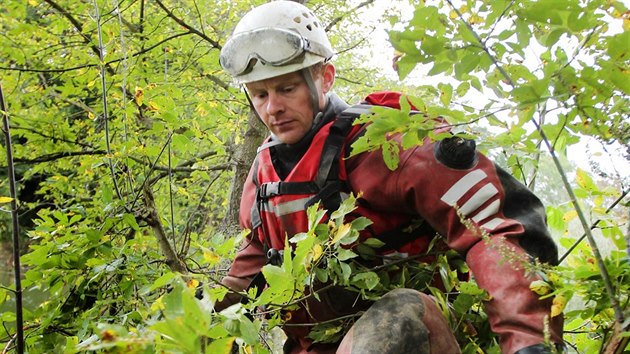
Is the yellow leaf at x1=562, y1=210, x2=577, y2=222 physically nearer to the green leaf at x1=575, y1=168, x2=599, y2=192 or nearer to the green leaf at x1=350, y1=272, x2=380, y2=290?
the green leaf at x1=575, y1=168, x2=599, y2=192

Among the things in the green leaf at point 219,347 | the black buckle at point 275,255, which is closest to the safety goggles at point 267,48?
the black buckle at point 275,255

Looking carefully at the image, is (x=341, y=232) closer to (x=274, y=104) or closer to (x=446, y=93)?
(x=446, y=93)

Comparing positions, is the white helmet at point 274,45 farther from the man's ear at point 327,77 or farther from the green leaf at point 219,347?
the green leaf at point 219,347

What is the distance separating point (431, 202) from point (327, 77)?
3.23 ft

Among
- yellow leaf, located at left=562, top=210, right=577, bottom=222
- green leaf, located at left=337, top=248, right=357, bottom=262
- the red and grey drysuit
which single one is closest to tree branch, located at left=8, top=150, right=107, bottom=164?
the red and grey drysuit

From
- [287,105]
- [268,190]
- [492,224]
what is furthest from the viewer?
[287,105]

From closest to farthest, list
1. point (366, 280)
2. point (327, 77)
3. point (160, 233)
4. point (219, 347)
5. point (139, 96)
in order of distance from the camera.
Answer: point (219, 347) < point (366, 280) < point (327, 77) < point (160, 233) < point (139, 96)

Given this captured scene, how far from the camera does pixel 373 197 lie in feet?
6.95

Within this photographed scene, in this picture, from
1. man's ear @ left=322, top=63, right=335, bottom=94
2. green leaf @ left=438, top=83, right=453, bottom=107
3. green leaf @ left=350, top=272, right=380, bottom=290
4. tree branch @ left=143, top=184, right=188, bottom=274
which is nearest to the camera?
green leaf @ left=438, top=83, right=453, bottom=107

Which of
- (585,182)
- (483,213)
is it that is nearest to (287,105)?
(483,213)

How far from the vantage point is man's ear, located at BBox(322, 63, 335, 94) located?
2.66m

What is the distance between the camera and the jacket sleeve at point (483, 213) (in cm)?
163

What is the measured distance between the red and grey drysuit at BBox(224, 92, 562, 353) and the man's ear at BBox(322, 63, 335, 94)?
0.36 ft

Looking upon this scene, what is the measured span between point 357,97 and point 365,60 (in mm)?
2150
